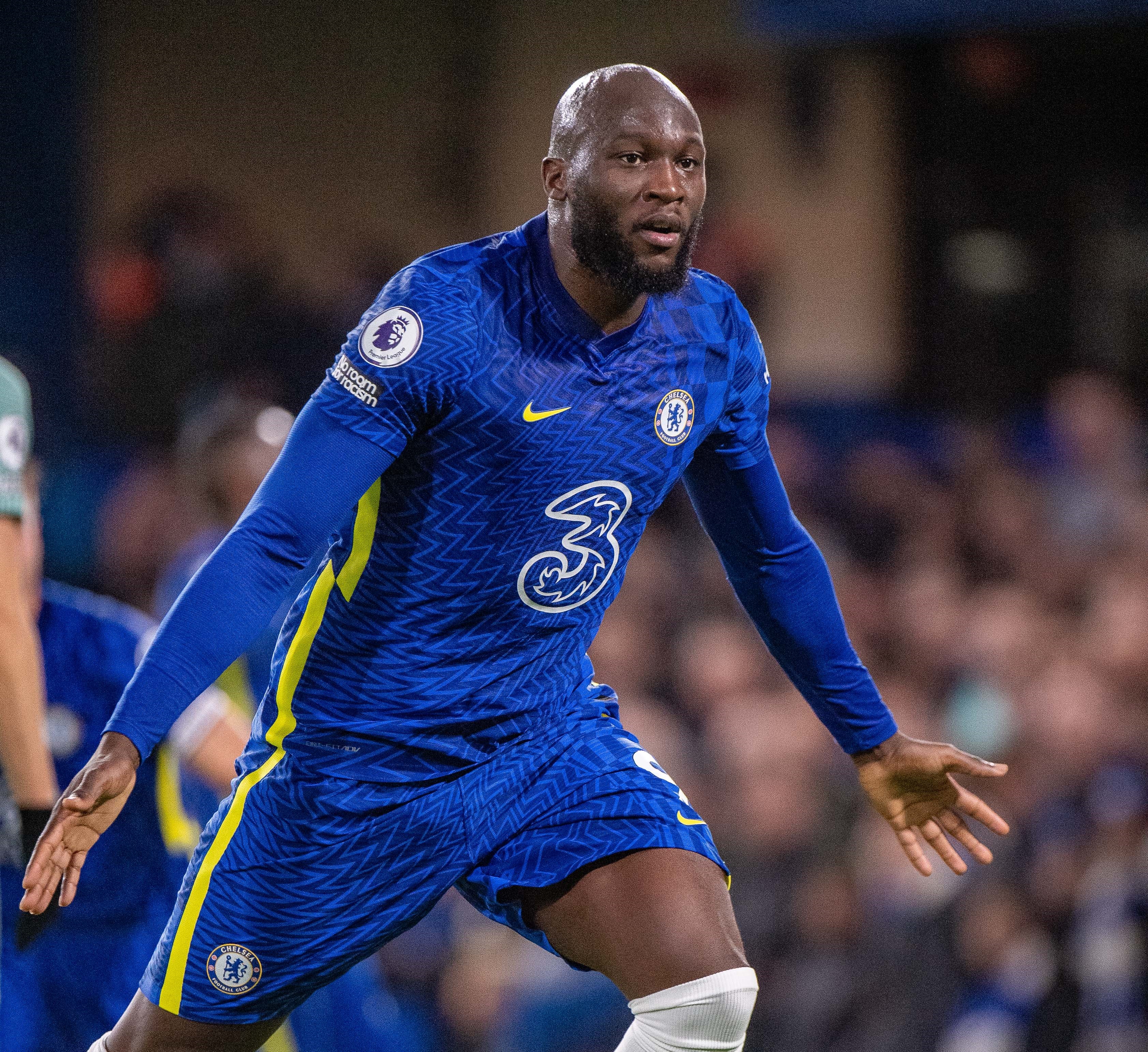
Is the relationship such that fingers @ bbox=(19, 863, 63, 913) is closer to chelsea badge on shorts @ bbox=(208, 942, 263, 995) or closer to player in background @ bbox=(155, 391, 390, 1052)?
chelsea badge on shorts @ bbox=(208, 942, 263, 995)

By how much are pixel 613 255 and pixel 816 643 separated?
2.73ft

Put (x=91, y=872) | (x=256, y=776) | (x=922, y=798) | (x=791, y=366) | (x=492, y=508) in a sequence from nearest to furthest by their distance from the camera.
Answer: (x=492, y=508) < (x=256, y=776) < (x=922, y=798) < (x=91, y=872) < (x=791, y=366)

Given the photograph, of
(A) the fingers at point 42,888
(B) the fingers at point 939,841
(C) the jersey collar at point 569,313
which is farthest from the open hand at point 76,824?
(B) the fingers at point 939,841

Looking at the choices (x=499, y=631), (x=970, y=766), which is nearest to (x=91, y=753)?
(x=499, y=631)

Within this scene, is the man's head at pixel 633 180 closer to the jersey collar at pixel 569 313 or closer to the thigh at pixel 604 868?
the jersey collar at pixel 569 313

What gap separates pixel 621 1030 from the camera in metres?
5.65

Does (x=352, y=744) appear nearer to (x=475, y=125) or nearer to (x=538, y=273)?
(x=538, y=273)

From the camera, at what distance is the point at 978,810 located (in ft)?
Answer: 9.96

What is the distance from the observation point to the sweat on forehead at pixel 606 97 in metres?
2.62

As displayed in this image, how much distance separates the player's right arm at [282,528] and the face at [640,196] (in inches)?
9.5

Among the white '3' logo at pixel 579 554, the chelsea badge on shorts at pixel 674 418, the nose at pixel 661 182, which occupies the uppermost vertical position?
the nose at pixel 661 182

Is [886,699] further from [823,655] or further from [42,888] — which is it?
[42,888]

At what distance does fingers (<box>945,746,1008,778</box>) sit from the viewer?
9.62 feet

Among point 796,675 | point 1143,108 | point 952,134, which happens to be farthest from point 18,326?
A: point 796,675
